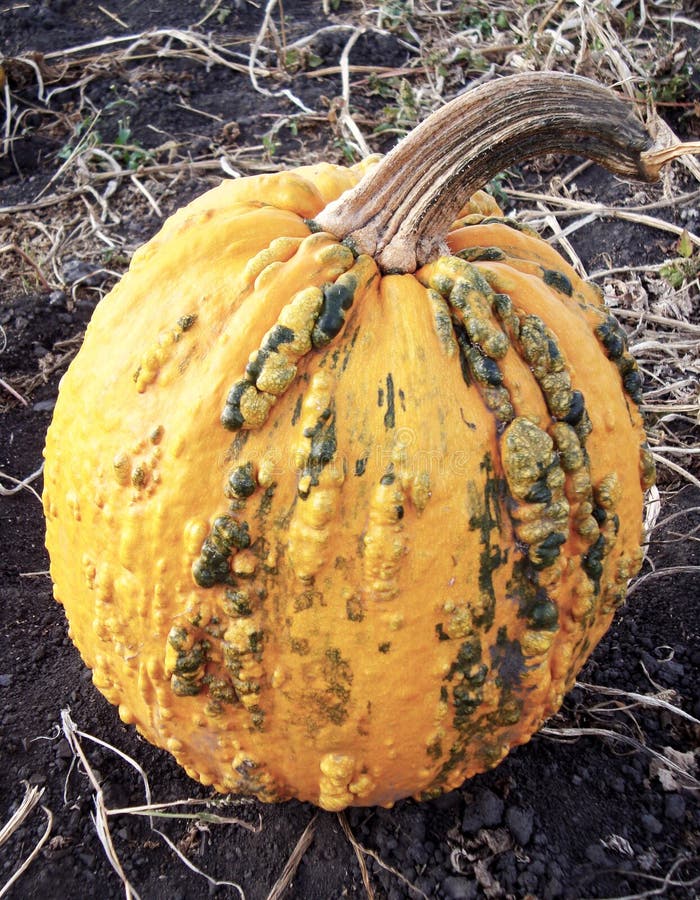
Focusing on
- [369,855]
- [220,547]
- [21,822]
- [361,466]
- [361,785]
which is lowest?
[369,855]

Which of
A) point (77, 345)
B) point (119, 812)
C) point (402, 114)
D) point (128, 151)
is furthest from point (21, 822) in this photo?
point (402, 114)

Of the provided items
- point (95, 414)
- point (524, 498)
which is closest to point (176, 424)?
point (95, 414)

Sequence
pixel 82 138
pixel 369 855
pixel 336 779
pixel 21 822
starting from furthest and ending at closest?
pixel 82 138 → pixel 21 822 → pixel 369 855 → pixel 336 779

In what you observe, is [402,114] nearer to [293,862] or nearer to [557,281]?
[557,281]

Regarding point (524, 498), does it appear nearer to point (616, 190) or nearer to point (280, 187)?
point (280, 187)

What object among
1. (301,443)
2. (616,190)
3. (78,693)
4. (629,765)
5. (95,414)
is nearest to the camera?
(301,443)

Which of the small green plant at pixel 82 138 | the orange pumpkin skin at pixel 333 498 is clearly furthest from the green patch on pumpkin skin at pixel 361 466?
the small green plant at pixel 82 138

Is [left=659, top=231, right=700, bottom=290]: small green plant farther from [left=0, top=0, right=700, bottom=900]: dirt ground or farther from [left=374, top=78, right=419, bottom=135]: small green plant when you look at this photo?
[left=374, top=78, right=419, bottom=135]: small green plant

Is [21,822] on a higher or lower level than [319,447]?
lower
